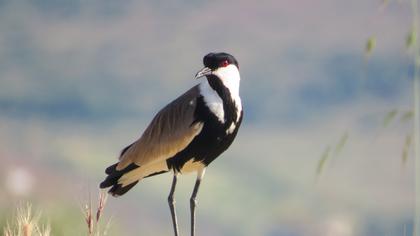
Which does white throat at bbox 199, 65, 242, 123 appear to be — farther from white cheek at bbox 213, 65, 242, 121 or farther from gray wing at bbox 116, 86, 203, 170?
gray wing at bbox 116, 86, 203, 170

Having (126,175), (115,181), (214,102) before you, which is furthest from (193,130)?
(115,181)

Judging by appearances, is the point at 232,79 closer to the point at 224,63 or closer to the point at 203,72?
the point at 224,63

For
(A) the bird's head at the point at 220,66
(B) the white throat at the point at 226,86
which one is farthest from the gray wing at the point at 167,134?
(A) the bird's head at the point at 220,66

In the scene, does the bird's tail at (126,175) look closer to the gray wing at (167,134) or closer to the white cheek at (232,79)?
the gray wing at (167,134)

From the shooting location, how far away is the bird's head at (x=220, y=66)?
6.83 meters

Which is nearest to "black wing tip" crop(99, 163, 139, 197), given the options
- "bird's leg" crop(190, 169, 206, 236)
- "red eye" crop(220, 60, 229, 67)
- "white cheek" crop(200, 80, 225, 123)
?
"bird's leg" crop(190, 169, 206, 236)

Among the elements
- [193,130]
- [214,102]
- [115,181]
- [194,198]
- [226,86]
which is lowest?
[194,198]

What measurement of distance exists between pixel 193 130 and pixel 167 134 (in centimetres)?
31

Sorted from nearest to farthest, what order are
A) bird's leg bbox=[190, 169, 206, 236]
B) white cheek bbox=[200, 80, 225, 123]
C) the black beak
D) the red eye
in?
white cheek bbox=[200, 80, 225, 123]
the black beak
the red eye
bird's leg bbox=[190, 169, 206, 236]

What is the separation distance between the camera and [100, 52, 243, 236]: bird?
6.66 metres

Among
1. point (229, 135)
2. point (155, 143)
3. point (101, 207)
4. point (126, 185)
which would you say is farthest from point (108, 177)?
point (101, 207)

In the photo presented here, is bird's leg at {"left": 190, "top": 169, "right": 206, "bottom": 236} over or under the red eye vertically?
under

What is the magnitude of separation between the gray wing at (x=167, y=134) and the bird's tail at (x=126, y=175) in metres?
0.07

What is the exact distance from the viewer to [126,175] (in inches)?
284
